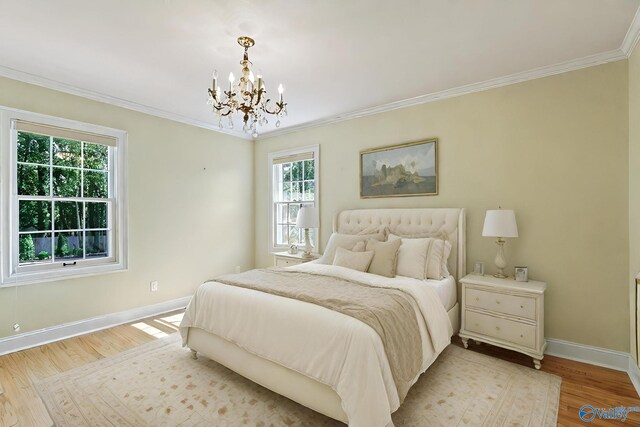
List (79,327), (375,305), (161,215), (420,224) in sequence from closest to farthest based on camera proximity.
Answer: (375,305) < (79,327) < (420,224) < (161,215)

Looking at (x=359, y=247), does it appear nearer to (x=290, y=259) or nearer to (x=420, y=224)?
(x=420, y=224)

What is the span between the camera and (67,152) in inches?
133

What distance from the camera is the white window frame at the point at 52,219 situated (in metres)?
2.92

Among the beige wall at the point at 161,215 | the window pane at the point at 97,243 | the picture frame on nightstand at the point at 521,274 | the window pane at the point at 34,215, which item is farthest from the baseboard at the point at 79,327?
the picture frame on nightstand at the point at 521,274

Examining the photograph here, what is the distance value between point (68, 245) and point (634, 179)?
549 centimetres

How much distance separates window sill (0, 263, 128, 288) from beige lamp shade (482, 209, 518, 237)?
4.18 m

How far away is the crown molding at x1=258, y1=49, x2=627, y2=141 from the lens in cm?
262

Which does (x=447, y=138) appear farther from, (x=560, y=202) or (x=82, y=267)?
(x=82, y=267)

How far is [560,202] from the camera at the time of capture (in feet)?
9.22

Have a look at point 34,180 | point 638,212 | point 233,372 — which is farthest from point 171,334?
point 638,212

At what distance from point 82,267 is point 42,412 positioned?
176 cm

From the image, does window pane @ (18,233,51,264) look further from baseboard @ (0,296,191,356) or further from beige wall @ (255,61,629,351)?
beige wall @ (255,61,629,351)

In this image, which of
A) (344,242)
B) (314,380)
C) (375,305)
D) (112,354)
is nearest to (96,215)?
(112,354)

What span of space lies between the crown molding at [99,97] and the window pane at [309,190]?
1596 mm
